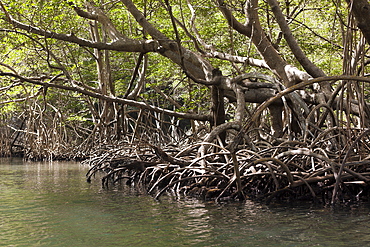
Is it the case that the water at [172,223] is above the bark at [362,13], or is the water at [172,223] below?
below

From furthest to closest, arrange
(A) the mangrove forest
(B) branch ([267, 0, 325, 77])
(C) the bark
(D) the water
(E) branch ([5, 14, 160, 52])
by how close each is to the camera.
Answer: (E) branch ([5, 14, 160, 52]) < (B) branch ([267, 0, 325, 77]) < (A) the mangrove forest < (C) the bark < (D) the water

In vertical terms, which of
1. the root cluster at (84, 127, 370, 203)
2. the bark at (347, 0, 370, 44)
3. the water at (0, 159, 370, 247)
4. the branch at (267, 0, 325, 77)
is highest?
the branch at (267, 0, 325, 77)

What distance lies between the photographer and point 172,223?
4.56 metres

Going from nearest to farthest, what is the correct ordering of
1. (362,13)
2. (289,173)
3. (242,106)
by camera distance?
(362,13)
(289,173)
(242,106)

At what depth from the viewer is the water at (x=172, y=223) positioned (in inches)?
151

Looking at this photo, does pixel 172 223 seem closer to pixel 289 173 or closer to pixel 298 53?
pixel 289 173

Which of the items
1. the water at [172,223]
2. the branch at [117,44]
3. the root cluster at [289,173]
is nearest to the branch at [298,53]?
the root cluster at [289,173]

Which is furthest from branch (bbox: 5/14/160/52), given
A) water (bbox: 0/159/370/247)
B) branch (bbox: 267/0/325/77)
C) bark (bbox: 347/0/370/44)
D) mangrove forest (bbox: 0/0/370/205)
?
bark (bbox: 347/0/370/44)

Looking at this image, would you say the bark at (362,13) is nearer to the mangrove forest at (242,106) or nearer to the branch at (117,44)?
the mangrove forest at (242,106)

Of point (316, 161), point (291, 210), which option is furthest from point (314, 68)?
point (291, 210)

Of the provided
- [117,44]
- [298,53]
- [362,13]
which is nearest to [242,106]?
[298,53]

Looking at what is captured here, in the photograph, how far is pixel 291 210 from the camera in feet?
16.2

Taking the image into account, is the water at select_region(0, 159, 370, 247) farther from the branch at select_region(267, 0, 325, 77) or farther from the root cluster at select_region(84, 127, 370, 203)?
the branch at select_region(267, 0, 325, 77)

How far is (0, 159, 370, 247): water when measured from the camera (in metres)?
3.85
